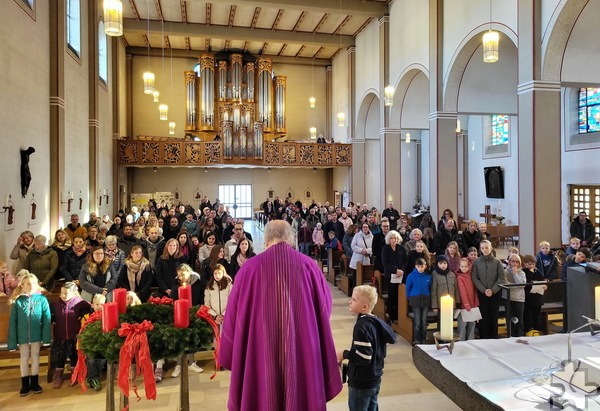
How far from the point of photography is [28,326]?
16.6 feet

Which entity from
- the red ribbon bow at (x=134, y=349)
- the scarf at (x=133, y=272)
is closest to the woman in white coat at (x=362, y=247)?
the scarf at (x=133, y=272)

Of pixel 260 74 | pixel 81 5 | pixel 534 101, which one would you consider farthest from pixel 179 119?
pixel 534 101

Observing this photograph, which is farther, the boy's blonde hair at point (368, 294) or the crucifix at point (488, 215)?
the crucifix at point (488, 215)

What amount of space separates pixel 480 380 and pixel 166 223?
10.2 meters

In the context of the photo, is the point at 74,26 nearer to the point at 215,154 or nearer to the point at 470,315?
the point at 215,154

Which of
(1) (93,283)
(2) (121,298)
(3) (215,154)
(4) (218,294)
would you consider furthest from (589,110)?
(2) (121,298)

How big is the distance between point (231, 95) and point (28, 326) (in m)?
A: 18.0

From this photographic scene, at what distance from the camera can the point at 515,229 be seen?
15641 millimetres

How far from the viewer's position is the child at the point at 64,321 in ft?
17.4

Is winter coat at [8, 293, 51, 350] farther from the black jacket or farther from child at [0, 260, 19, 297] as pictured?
the black jacket

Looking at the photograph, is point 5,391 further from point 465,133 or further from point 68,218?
point 465,133

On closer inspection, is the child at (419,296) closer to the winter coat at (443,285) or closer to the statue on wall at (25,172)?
the winter coat at (443,285)

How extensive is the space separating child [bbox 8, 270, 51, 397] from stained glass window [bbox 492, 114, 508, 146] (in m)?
18.2

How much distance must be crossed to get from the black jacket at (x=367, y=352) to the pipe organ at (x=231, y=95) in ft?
59.9
